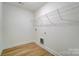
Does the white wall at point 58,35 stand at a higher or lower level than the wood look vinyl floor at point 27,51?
higher

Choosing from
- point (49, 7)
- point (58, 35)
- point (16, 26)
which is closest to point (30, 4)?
point (49, 7)

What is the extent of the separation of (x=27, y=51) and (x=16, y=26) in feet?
1.35

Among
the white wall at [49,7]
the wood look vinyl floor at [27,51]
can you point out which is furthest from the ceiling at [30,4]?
the wood look vinyl floor at [27,51]

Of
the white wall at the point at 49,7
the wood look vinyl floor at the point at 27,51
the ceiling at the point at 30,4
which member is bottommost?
the wood look vinyl floor at the point at 27,51

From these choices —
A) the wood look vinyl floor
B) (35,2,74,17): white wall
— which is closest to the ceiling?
(35,2,74,17): white wall

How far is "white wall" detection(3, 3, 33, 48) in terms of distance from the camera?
4.45ft

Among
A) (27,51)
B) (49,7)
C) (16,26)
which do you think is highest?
(49,7)

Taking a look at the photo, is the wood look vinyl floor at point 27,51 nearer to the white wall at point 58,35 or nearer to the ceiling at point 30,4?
the white wall at point 58,35

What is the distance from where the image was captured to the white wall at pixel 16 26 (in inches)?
53.4

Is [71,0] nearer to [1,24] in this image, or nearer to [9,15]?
[9,15]

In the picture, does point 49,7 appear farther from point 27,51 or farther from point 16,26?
point 27,51

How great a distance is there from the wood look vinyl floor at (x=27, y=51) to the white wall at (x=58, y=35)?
0.11 meters

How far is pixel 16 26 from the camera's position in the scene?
1.39m

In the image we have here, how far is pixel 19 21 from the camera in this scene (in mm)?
1382
